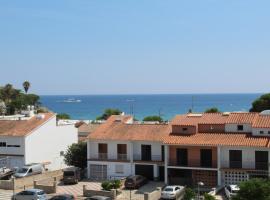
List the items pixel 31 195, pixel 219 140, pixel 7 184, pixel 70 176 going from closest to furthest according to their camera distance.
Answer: pixel 31 195, pixel 219 140, pixel 7 184, pixel 70 176

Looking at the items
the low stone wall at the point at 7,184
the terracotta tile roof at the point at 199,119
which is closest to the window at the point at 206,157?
A: the terracotta tile roof at the point at 199,119

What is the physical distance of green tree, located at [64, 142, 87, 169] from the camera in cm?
5144

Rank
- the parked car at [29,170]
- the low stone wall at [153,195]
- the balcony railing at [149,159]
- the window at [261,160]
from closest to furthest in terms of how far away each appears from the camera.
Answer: the low stone wall at [153,195]
the window at [261,160]
the parked car at [29,170]
the balcony railing at [149,159]

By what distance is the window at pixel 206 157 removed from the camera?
43.3 m

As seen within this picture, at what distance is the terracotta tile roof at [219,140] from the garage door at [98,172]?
7.88 m

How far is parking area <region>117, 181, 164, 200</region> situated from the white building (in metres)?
14.3

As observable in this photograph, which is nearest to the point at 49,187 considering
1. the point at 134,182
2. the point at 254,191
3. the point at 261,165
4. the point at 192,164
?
the point at 134,182

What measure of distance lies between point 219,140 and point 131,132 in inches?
389

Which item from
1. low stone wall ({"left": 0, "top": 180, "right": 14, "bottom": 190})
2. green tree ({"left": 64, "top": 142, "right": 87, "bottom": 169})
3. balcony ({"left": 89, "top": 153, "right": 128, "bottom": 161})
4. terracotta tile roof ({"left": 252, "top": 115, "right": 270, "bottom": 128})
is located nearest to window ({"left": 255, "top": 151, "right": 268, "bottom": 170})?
terracotta tile roof ({"left": 252, "top": 115, "right": 270, "bottom": 128})

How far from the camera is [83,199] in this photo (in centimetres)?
3881

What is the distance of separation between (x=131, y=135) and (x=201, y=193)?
10192 mm

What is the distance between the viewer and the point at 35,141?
2060 inches

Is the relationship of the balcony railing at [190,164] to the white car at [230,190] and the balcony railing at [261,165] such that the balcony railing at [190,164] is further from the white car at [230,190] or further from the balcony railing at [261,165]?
the white car at [230,190]

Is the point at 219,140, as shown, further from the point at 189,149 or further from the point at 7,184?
the point at 7,184
